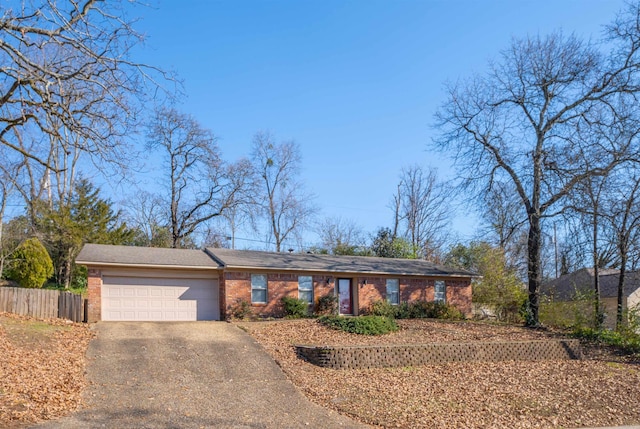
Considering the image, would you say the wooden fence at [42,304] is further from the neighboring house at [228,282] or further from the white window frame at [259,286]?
the white window frame at [259,286]

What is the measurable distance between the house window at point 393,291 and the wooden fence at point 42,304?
13.6 meters

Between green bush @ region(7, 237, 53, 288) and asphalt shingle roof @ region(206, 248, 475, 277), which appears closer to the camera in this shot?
asphalt shingle roof @ region(206, 248, 475, 277)

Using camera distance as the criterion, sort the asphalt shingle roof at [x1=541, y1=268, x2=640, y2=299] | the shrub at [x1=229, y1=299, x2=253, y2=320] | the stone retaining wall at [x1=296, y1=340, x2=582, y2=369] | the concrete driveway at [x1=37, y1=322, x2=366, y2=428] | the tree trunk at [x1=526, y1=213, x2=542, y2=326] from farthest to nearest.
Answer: the asphalt shingle roof at [x1=541, y1=268, x2=640, y2=299]
the tree trunk at [x1=526, y1=213, x2=542, y2=326]
the shrub at [x1=229, y1=299, x2=253, y2=320]
the stone retaining wall at [x1=296, y1=340, x2=582, y2=369]
the concrete driveway at [x1=37, y1=322, x2=366, y2=428]

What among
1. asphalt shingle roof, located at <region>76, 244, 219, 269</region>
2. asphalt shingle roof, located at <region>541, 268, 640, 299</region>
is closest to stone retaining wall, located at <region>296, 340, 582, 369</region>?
asphalt shingle roof, located at <region>76, 244, 219, 269</region>

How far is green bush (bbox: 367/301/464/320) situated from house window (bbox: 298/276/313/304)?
303 centimetres

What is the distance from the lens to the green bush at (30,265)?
1042 inches

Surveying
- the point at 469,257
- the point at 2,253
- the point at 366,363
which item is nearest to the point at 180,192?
the point at 2,253

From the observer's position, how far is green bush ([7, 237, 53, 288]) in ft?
86.8

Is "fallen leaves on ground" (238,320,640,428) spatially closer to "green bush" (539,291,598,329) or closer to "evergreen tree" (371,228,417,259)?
"green bush" (539,291,598,329)

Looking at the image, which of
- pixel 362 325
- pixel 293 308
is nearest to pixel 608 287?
pixel 362 325

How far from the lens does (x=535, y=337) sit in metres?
21.0

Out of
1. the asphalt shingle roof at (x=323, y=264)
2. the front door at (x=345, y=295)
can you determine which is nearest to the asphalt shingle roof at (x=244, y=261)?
the asphalt shingle roof at (x=323, y=264)

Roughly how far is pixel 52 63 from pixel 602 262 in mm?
30702

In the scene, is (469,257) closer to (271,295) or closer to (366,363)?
(271,295)
